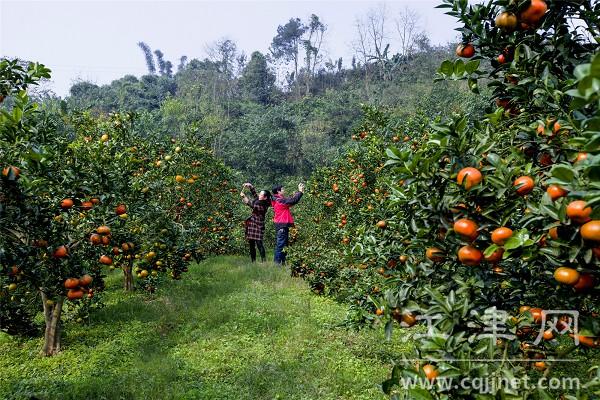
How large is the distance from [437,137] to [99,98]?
41.9 meters

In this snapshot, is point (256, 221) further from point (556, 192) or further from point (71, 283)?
point (556, 192)

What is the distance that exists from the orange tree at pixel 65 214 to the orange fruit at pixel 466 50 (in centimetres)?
234

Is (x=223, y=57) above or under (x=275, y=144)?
above

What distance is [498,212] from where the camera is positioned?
1662 millimetres

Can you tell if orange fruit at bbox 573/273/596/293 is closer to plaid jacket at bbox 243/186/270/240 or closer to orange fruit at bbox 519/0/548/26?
orange fruit at bbox 519/0/548/26

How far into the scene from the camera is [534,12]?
1.85m

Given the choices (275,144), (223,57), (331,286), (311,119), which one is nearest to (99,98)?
(223,57)

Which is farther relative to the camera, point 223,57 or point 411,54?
point 223,57

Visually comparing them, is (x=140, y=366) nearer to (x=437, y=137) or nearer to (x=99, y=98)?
(x=437, y=137)

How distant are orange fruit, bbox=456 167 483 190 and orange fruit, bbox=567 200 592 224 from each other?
36cm

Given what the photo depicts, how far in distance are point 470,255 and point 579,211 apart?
1.44 ft

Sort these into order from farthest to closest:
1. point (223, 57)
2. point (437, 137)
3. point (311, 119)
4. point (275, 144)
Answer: point (223, 57)
point (311, 119)
point (275, 144)
point (437, 137)

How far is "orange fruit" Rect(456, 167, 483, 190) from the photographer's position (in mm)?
1637

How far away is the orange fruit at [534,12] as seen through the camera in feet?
6.04
